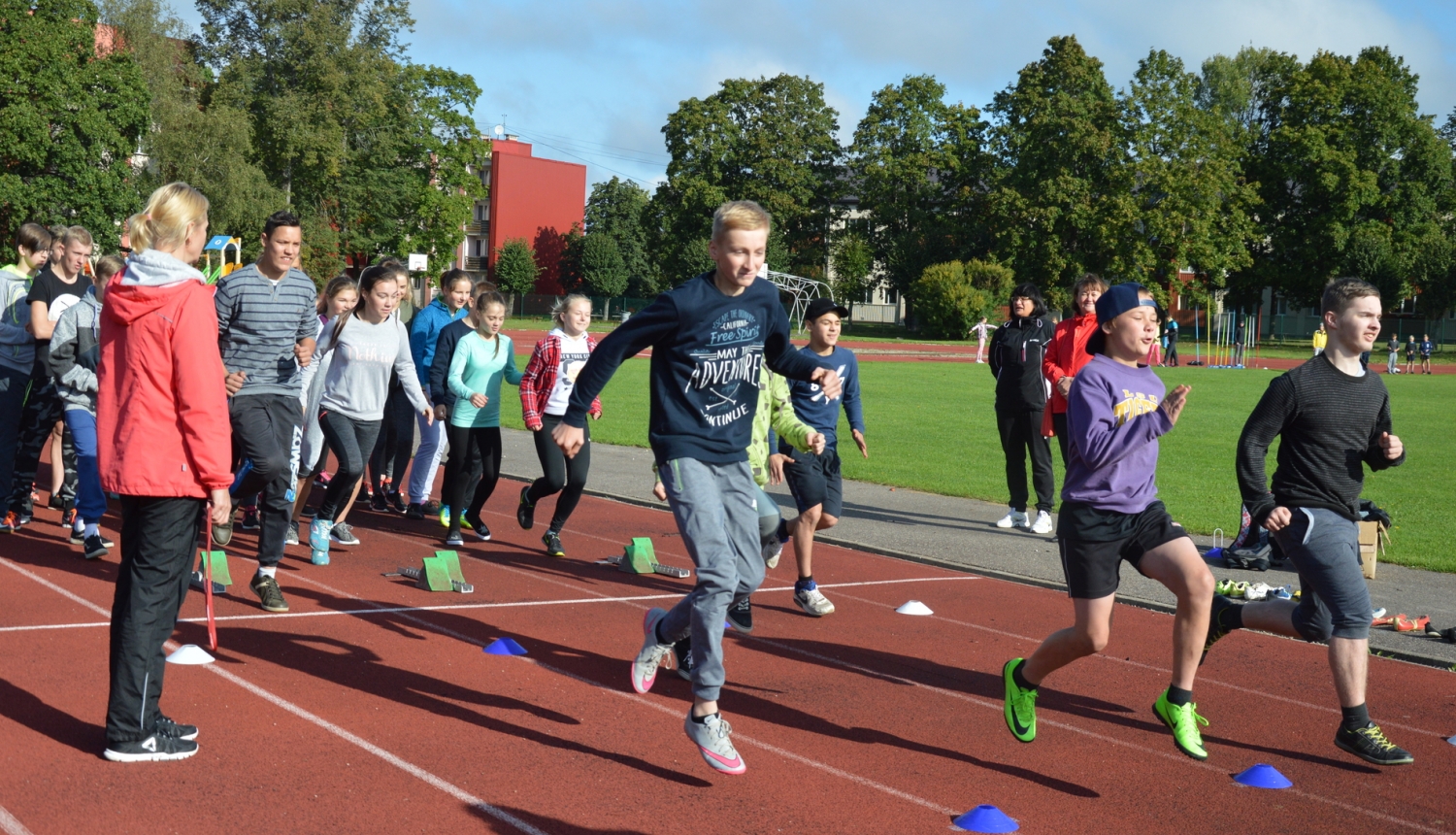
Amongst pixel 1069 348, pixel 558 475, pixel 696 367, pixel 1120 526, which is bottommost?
pixel 558 475

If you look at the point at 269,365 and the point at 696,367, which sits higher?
the point at 696,367

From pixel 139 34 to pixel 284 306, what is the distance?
1888 inches

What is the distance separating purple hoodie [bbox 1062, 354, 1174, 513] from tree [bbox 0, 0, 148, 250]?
47517 millimetres

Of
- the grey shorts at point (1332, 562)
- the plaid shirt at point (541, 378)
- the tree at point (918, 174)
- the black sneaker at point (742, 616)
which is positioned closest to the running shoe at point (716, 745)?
the black sneaker at point (742, 616)

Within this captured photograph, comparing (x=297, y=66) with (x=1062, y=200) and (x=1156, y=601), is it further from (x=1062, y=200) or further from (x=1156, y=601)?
(x=1156, y=601)

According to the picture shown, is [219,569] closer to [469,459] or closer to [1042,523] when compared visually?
[469,459]

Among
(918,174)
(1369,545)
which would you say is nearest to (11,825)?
(1369,545)

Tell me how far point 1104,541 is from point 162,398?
353 centimetres

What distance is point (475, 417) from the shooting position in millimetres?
9492

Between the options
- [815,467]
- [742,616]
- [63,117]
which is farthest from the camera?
[63,117]

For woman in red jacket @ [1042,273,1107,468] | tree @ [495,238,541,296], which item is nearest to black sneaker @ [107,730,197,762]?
woman in red jacket @ [1042,273,1107,468]

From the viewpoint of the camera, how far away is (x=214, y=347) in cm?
454

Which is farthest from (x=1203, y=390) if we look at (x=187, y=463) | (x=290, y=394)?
(x=187, y=463)

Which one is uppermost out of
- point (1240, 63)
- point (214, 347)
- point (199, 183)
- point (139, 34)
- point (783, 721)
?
point (1240, 63)
